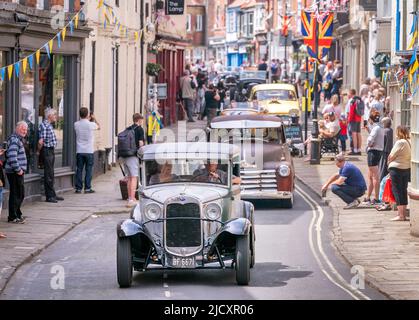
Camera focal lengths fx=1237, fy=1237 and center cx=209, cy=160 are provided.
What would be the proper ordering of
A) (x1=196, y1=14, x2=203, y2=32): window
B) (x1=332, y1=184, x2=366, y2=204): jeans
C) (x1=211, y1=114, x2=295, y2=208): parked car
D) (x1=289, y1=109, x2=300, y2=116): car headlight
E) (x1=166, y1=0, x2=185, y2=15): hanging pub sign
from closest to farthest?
(x1=332, y1=184, x2=366, y2=204): jeans < (x1=211, y1=114, x2=295, y2=208): parked car < (x1=289, y1=109, x2=300, y2=116): car headlight < (x1=166, y1=0, x2=185, y2=15): hanging pub sign < (x1=196, y1=14, x2=203, y2=32): window

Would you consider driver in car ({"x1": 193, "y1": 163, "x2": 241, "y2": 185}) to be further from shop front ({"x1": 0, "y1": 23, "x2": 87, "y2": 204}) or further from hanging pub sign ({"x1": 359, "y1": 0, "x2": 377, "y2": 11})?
hanging pub sign ({"x1": 359, "y1": 0, "x2": 377, "y2": 11})

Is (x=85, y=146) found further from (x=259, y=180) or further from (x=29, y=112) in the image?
(x=259, y=180)

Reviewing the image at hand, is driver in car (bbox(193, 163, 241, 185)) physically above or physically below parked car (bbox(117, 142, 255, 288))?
above

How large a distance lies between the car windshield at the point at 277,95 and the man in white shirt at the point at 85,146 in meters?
15.9

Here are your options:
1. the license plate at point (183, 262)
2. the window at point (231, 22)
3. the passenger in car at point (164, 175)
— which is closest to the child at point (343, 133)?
the passenger in car at point (164, 175)

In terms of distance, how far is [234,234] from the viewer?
16.3 m

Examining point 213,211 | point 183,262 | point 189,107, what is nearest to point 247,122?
point 213,211

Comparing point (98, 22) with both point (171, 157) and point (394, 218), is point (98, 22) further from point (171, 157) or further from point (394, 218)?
point (171, 157)

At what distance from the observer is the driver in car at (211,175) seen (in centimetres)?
1733

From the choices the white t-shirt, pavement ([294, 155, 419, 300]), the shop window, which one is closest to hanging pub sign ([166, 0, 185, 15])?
the white t-shirt

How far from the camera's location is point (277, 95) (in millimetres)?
44000

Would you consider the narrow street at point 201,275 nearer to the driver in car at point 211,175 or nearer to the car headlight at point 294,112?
the driver in car at point 211,175

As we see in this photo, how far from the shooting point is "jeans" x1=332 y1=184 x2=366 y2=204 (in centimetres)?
2556

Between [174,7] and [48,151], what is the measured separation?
24101 mm
